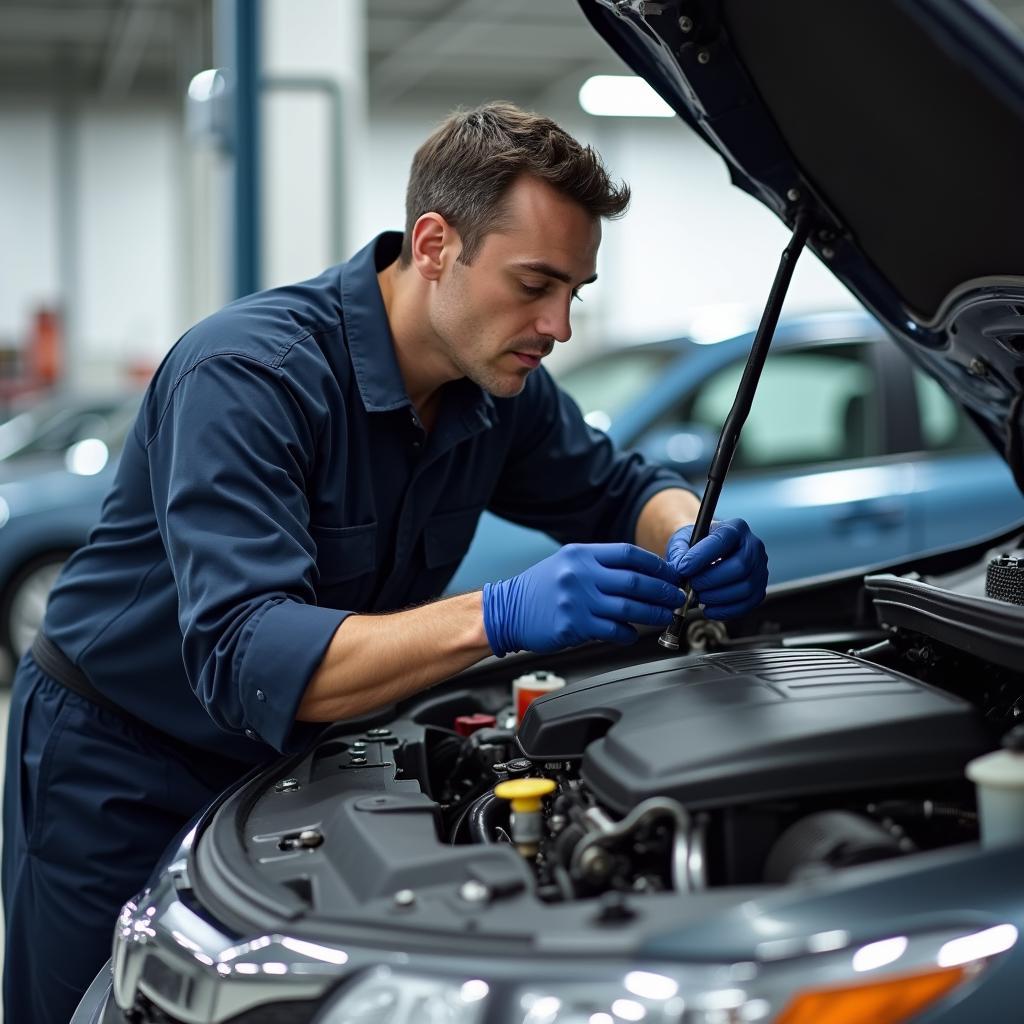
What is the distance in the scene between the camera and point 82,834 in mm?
1748

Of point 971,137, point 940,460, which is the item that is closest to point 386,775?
point 971,137

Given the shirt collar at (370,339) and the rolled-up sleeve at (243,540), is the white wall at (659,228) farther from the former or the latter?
the rolled-up sleeve at (243,540)

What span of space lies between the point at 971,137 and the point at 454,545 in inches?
36.8

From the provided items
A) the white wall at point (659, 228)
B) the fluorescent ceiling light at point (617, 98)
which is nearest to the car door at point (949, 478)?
the fluorescent ceiling light at point (617, 98)

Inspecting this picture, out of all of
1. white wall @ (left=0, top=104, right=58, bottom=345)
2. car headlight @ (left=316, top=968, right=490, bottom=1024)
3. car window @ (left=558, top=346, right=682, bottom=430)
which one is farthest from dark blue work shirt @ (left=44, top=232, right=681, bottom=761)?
white wall @ (left=0, top=104, right=58, bottom=345)

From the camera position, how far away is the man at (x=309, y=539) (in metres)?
1.46

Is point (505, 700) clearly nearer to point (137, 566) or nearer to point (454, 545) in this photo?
point (454, 545)

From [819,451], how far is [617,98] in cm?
897

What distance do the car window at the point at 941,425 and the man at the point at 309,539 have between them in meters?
2.15

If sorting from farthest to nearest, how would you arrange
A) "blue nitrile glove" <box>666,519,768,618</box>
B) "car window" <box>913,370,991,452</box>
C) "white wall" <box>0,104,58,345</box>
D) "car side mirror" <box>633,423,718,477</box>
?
"white wall" <box>0,104,58,345</box> → "car window" <box>913,370,991,452</box> → "car side mirror" <box>633,423,718,477</box> → "blue nitrile glove" <box>666,519,768,618</box>

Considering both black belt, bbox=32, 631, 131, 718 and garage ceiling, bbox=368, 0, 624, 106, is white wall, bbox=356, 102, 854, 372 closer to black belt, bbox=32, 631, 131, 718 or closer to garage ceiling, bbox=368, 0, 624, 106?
garage ceiling, bbox=368, 0, 624, 106

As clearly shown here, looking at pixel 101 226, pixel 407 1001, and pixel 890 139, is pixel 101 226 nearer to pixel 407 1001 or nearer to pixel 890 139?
pixel 890 139

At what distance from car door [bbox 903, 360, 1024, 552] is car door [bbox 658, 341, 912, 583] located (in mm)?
57

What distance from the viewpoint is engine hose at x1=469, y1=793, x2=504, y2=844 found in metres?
1.41
